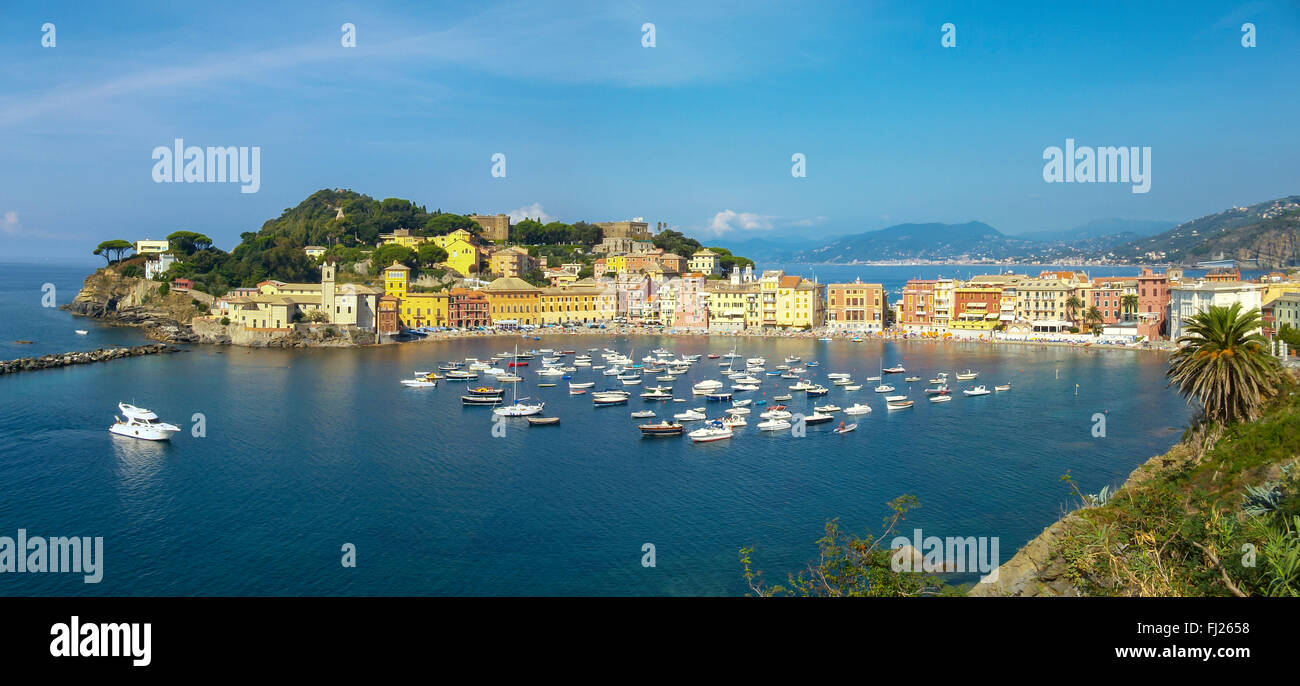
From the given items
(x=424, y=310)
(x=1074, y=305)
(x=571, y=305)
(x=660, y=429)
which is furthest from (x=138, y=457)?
(x=1074, y=305)

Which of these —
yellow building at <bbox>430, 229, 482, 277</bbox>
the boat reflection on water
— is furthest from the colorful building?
the boat reflection on water

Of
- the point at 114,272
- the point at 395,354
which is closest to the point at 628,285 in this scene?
the point at 395,354

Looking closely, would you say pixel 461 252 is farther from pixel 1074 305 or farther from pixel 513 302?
pixel 1074 305

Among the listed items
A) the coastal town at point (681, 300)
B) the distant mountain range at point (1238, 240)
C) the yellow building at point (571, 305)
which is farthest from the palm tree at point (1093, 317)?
the distant mountain range at point (1238, 240)

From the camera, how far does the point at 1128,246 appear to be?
11981 centimetres

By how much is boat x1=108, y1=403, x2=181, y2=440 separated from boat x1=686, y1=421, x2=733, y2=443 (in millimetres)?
10512

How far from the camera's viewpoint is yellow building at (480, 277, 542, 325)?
40.8 meters

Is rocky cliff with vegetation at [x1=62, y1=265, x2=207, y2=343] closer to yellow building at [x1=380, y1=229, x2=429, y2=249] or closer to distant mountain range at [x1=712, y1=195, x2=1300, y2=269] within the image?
yellow building at [x1=380, y1=229, x2=429, y2=249]

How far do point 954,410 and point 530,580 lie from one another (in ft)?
43.6

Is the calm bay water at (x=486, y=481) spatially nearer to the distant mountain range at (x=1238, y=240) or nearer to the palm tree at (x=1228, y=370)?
the palm tree at (x=1228, y=370)

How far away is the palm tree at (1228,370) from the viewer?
36.4 feet

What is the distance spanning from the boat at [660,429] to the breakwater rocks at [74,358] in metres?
19.7
